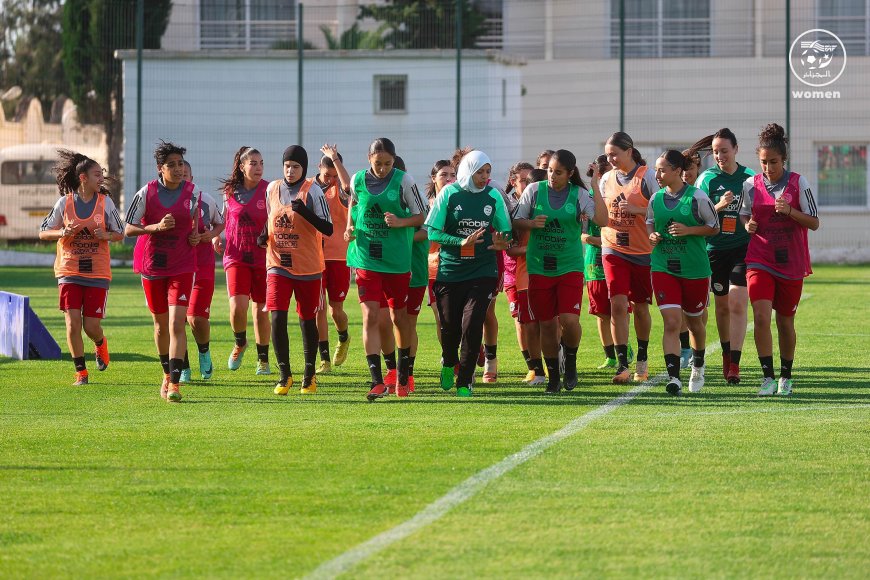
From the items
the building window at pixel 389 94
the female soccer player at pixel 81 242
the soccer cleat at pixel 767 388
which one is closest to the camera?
the soccer cleat at pixel 767 388

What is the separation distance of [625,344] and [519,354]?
8.72 feet

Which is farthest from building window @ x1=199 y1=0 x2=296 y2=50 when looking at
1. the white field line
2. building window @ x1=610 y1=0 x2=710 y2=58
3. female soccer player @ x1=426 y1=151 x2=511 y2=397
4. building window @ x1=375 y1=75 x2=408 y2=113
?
the white field line

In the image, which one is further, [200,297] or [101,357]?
[101,357]

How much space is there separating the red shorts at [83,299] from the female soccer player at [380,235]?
263 cm

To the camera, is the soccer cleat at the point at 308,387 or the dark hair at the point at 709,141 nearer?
the soccer cleat at the point at 308,387

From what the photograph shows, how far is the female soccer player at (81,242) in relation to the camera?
12562mm

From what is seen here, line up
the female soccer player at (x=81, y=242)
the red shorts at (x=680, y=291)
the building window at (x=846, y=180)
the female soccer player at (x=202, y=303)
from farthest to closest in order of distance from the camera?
1. the building window at (x=846, y=180)
2. the female soccer player at (x=202, y=303)
3. the female soccer player at (x=81, y=242)
4. the red shorts at (x=680, y=291)

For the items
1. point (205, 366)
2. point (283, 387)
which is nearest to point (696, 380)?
point (283, 387)

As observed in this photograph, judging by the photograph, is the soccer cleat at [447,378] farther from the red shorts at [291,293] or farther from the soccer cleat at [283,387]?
the soccer cleat at [283,387]

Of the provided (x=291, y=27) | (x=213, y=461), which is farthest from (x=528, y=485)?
(x=291, y=27)

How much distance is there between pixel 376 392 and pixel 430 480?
354cm

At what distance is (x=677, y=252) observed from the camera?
11781 millimetres

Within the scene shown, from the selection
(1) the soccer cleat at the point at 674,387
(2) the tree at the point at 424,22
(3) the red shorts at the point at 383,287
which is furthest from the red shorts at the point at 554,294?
(2) the tree at the point at 424,22

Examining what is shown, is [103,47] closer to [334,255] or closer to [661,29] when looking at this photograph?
[661,29]
